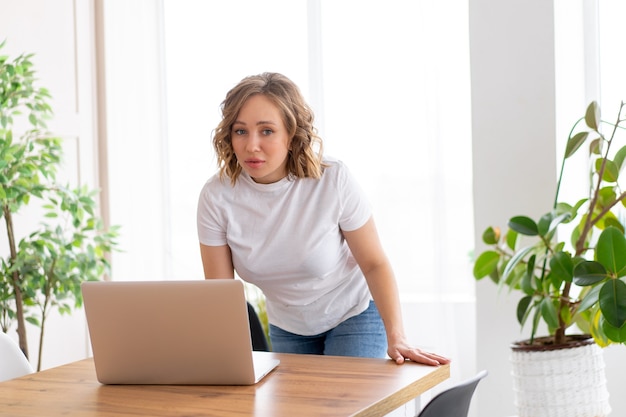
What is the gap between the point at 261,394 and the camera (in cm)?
184

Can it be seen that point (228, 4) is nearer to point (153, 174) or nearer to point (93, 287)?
point (153, 174)

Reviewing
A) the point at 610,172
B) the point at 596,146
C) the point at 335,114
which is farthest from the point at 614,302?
the point at 335,114

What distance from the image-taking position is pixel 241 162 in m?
2.38

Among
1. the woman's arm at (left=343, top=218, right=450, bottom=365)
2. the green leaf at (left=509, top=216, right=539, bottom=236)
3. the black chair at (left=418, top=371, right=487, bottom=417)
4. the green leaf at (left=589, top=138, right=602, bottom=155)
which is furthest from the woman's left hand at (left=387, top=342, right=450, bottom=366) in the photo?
the green leaf at (left=589, top=138, right=602, bottom=155)

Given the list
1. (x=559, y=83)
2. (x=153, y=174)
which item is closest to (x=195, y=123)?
(x=153, y=174)

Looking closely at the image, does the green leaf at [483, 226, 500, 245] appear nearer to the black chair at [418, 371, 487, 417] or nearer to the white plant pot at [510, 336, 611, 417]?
the white plant pot at [510, 336, 611, 417]

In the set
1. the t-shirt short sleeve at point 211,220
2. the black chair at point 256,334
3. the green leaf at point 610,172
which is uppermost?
the green leaf at point 610,172

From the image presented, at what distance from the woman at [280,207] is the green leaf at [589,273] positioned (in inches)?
27.4

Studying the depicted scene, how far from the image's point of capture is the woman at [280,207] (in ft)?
7.86

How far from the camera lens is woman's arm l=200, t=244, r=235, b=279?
2440mm

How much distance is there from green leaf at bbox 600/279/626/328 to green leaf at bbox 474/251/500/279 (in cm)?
67

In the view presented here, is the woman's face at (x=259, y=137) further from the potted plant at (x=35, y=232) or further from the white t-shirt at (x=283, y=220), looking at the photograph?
the potted plant at (x=35, y=232)

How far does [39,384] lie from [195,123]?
3140 millimetres

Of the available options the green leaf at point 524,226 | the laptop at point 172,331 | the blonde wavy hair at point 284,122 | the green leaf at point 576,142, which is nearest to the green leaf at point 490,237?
the green leaf at point 524,226
